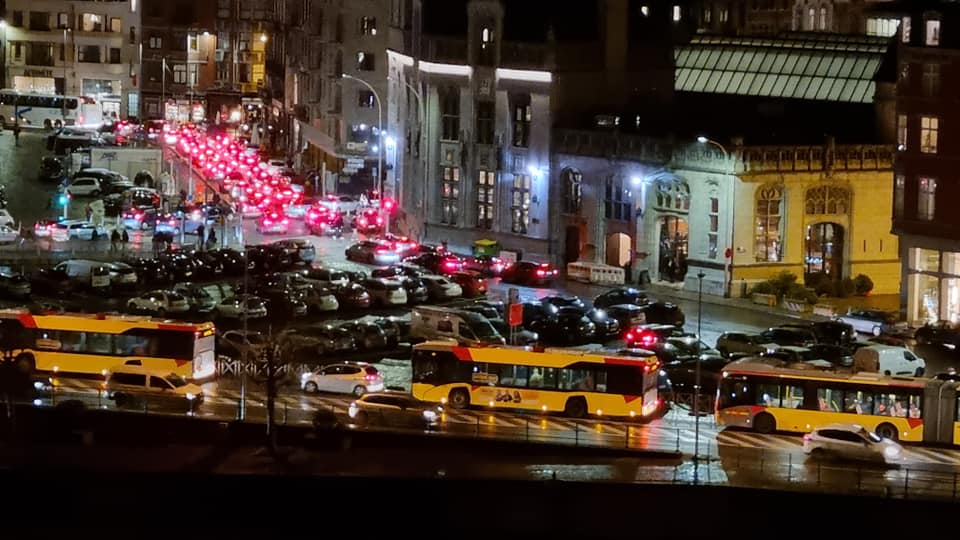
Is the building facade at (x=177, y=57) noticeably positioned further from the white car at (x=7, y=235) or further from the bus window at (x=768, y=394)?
the bus window at (x=768, y=394)

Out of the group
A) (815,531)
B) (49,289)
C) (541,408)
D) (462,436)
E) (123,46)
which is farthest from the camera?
(123,46)

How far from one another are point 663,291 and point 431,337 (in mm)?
18570

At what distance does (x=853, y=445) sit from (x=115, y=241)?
53.1 metres

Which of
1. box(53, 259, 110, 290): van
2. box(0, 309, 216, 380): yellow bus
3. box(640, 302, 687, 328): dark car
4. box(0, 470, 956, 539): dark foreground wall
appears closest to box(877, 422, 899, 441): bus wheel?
box(0, 470, 956, 539): dark foreground wall

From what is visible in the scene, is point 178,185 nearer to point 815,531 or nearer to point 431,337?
point 431,337

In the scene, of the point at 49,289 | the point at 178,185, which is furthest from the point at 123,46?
the point at 49,289

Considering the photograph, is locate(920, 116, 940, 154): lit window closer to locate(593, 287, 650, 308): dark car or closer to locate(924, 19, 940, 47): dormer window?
locate(924, 19, 940, 47): dormer window

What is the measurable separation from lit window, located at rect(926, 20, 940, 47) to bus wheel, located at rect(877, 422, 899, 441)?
86.8 ft

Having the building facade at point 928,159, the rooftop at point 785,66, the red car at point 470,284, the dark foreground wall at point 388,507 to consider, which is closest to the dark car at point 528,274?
the red car at point 470,284

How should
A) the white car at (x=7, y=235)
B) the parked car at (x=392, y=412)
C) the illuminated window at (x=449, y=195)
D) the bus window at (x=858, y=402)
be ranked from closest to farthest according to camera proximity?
the parked car at (x=392, y=412) < the bus window at (x=858, y=402) < the white car at (x=7, y=235) < the illuminated window at (x=449, y=195)

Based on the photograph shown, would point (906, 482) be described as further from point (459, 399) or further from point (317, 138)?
point (317, 138)

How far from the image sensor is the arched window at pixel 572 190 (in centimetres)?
10781

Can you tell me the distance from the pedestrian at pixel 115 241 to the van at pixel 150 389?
35.6m

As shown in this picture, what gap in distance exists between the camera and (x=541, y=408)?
71.2m
